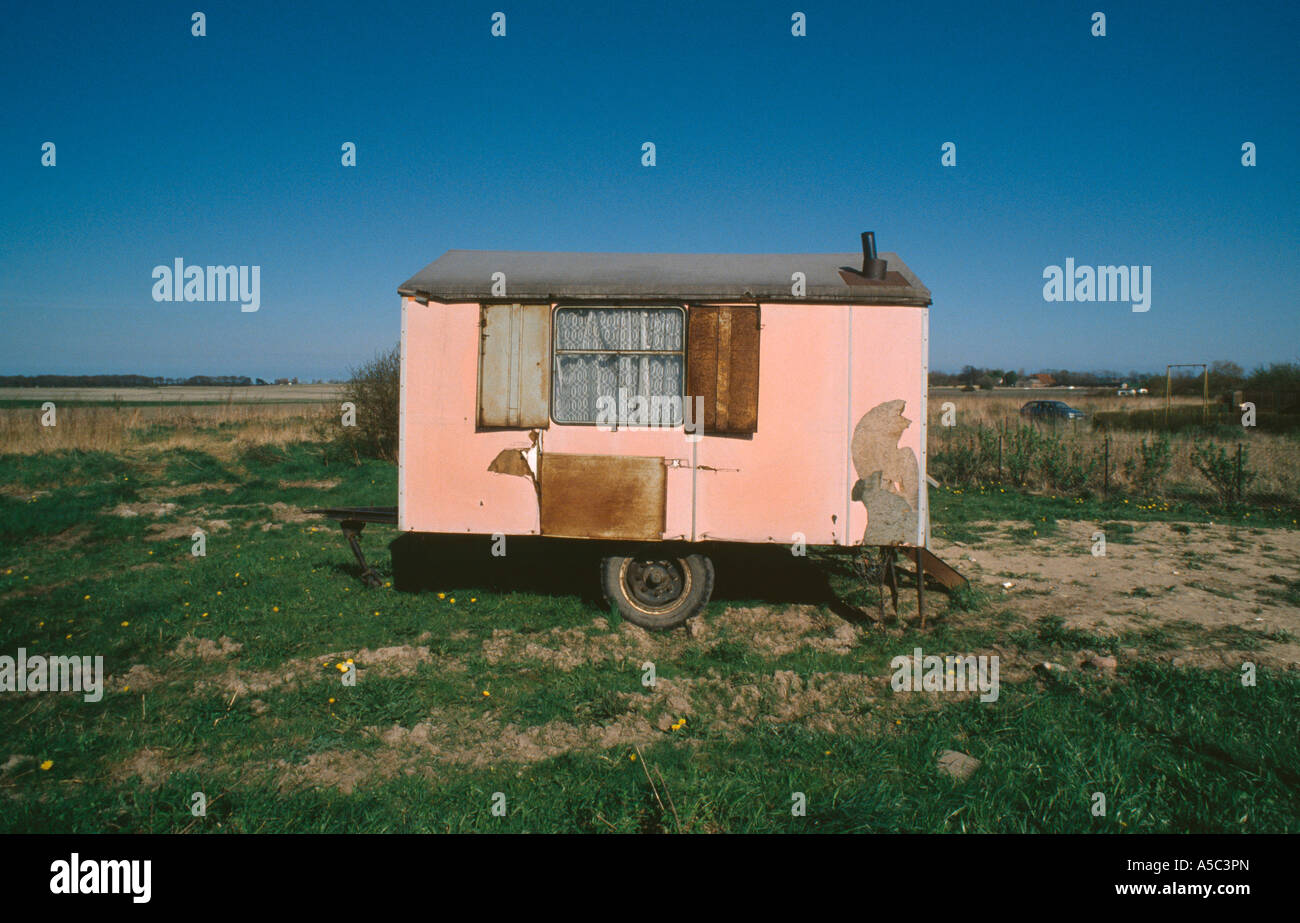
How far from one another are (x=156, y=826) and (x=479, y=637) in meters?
2.77

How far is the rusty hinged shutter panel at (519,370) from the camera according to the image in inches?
225

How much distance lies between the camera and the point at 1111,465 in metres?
12.6

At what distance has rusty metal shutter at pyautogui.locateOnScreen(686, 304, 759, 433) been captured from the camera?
18.3 ft

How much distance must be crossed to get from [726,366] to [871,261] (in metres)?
1.53

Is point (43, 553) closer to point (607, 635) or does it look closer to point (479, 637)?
point (479, 637)

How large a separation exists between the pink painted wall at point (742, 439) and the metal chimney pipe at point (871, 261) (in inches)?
15.8

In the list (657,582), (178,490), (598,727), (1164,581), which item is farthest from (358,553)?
(1164,581)

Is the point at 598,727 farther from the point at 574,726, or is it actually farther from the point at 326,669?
the point at 326,669

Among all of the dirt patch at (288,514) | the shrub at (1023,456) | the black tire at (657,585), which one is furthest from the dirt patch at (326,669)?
the shrub at (1023,456)

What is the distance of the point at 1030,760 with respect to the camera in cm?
363

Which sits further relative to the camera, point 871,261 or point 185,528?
point 185,528

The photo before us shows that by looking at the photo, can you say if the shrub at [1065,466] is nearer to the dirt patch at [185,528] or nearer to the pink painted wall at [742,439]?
the pink painted wall at [742,439]

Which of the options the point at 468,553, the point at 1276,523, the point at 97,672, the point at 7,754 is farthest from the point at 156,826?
the point at 1276,523

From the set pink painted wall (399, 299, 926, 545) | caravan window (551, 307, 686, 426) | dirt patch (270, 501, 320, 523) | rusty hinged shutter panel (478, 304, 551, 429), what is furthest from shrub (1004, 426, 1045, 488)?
dirt patch (270, 501, 320, 523)
